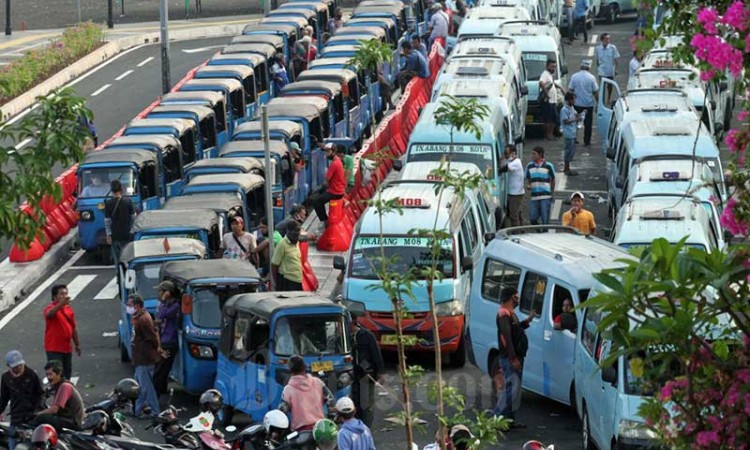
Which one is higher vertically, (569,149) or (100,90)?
(569,149)

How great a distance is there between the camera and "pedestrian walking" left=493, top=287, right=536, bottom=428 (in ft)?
63.3

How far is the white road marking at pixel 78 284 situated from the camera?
2734cm

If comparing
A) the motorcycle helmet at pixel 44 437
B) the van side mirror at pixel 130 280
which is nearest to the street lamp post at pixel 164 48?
the van side mirror at pixel 130 280

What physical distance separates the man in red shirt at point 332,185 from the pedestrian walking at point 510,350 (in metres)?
9.42

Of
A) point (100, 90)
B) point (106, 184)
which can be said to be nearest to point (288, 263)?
point (106, 184)

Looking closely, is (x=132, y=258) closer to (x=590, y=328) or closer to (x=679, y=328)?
(x=590, y=328)

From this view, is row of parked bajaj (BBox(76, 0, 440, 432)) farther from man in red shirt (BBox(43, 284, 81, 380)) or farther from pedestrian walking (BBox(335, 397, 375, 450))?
pedestrian walking (BBox(335, 397, 375, 450))

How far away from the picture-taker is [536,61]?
126ft

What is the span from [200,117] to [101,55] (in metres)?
18.2

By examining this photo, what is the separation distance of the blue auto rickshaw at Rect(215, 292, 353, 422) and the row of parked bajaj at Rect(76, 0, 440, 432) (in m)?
0.01

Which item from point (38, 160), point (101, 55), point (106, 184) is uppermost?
point (38, 160)

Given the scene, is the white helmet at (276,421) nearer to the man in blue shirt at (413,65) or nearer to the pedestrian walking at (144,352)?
the pedestrian walking at (144,352)

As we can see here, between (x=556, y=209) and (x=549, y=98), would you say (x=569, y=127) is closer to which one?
(x=556, y=209)

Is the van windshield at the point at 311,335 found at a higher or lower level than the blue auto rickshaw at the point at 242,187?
higher
